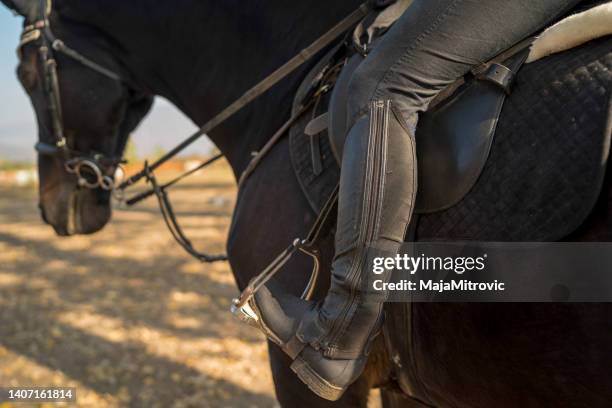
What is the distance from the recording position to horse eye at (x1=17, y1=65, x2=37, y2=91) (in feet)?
9.17

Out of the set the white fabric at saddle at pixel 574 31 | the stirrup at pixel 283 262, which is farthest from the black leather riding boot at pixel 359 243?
the white fabric at saddle at pixel 574 31

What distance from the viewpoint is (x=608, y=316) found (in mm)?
1318

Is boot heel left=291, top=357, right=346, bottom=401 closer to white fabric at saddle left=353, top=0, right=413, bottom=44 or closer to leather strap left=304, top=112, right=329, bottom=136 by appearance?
leather strap left=304, top=112, right=329, bottom=136

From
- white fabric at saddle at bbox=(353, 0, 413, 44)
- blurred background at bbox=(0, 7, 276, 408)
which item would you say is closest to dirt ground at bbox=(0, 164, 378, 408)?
blurred background at bbox=(0, 7, 276, 408)

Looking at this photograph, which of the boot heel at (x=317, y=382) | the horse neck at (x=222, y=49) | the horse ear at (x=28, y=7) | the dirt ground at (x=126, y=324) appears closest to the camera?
the boot heel at (x=317, y=382)

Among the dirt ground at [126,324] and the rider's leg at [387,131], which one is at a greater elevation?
the rider's leg at [387,131]

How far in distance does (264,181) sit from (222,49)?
2.43 ft

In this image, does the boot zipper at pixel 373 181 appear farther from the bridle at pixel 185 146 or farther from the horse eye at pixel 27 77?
the horse eye at pixel 27 77

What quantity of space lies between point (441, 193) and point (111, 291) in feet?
19.0

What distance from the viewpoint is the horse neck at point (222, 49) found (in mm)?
2256

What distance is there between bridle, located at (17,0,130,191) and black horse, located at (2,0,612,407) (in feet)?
0.11

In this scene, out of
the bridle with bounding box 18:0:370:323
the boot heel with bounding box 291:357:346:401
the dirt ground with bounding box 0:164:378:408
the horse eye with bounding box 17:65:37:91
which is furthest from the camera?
the dirt ground with bounding box 0:164:378:408

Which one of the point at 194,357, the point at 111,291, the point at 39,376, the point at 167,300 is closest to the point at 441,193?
the point at 194,357

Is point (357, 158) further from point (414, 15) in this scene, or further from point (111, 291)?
point (111, 291)
